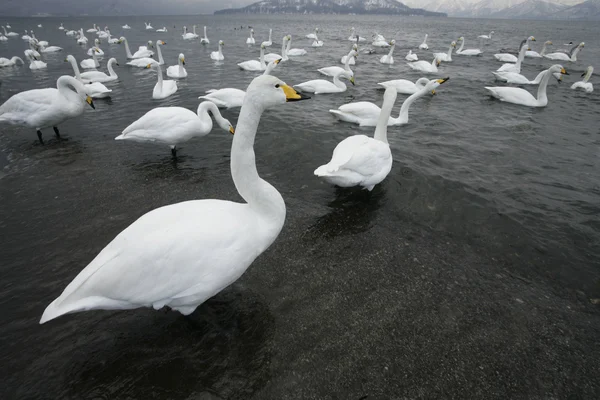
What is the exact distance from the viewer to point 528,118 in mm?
11578

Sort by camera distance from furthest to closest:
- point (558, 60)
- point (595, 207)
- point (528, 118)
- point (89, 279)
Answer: point (558, 60)
point (528, 118)
point (595, 207)
point (89, 279)

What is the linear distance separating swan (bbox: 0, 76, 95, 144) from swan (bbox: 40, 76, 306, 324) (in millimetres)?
7214

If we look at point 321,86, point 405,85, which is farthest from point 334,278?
point 405,85

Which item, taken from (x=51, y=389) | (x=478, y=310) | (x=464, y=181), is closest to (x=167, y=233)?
(x=51, y=389)

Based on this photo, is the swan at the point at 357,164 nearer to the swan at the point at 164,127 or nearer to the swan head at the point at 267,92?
the swan head at the point at 267,92

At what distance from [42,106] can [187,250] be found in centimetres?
845

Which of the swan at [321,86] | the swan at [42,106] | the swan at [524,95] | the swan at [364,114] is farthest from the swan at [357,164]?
the swan at [524,95]

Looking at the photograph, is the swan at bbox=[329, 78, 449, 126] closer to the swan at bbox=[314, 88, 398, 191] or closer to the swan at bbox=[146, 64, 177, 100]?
the swan at bbox=[314, 88, 398, 191]

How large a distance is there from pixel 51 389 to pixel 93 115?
35.7 ft

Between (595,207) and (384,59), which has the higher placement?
(384,59)

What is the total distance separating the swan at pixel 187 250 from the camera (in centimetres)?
283

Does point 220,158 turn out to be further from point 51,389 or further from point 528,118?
point 528,118

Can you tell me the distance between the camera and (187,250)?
291 cm

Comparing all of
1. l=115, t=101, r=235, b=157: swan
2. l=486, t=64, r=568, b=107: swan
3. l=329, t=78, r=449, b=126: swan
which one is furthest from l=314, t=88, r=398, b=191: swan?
l=486, t=64, r=568, b=107: swan
